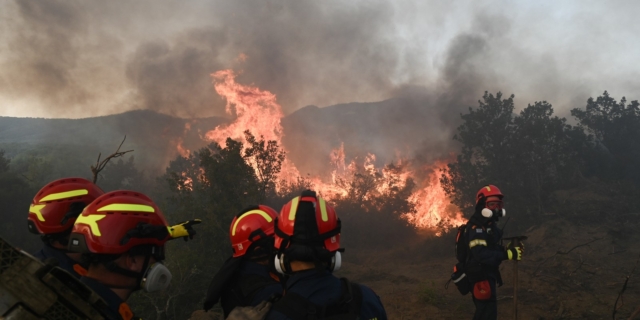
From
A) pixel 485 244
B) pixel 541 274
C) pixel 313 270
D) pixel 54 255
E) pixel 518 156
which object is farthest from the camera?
pixel 518 156

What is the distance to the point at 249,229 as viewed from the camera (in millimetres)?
4258

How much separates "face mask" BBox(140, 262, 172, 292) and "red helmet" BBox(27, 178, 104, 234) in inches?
64.6

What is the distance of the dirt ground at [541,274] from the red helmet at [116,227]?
23.7 feet

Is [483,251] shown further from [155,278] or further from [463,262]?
[155,278]

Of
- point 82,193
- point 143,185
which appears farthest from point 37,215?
point 143,185

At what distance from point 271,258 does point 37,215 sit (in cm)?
238

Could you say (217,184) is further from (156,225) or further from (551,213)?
(551,213)

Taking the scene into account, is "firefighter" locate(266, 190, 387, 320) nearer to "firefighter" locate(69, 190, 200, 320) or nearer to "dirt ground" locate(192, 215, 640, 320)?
"firefighter" locate(69, 190, 200, 320)

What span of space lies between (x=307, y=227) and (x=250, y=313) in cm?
67

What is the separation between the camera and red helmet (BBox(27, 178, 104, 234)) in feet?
11.6

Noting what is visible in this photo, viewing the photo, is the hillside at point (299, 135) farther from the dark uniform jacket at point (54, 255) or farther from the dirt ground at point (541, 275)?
the dark uniform jacket at point (54, 255)

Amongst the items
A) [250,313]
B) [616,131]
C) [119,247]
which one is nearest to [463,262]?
[250,313]

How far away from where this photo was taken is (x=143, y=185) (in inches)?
1487

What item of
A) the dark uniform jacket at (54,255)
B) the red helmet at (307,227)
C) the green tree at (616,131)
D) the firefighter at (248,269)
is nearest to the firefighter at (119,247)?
the red helmet at (307,227)
